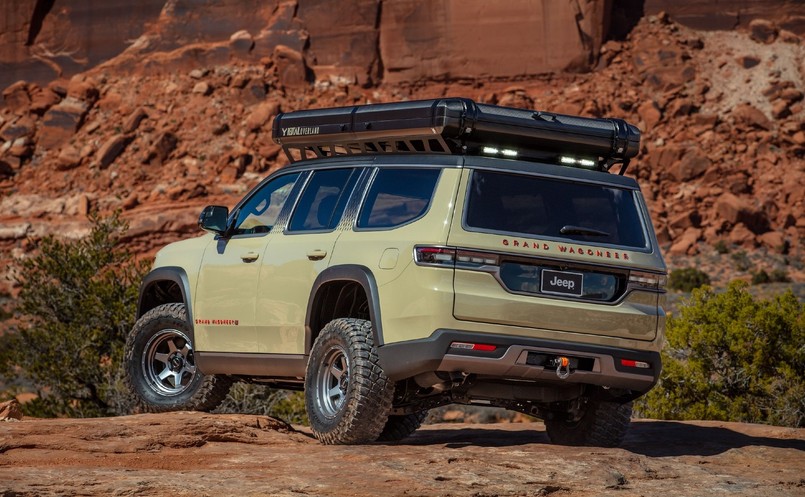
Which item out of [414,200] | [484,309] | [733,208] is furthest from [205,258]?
[733,208]

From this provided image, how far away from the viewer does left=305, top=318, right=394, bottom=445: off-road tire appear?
7.43 metres

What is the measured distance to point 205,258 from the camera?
30.4ft

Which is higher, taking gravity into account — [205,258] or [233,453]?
[205,258]


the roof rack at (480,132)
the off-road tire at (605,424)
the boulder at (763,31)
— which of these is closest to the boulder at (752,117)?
the boulder at (763,31)

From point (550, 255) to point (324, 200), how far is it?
183 centimetres

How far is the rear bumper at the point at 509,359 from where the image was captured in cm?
711

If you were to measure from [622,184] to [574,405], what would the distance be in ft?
4.94

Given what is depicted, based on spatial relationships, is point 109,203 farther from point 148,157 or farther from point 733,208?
point 733,208

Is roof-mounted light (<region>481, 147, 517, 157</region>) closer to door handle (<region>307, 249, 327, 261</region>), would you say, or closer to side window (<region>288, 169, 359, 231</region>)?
side window (<region>288, 169, 359, 231</region>)

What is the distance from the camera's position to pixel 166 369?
32.1ft

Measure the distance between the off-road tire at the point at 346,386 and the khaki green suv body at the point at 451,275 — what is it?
12 mm

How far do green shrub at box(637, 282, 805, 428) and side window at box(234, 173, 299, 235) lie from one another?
786cm

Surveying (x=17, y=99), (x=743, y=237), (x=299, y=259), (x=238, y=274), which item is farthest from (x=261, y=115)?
(x=299, y=259)

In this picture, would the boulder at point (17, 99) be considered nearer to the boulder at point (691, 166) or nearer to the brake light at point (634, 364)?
the boulder at point (691, 166)
